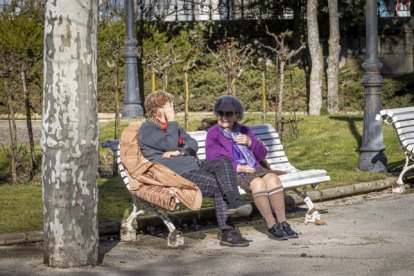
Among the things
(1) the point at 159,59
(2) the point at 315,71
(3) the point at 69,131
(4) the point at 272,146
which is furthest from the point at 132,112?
(3) the point at 69,131

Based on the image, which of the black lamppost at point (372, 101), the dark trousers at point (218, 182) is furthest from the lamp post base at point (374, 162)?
the dark trousers at point (218, 182)

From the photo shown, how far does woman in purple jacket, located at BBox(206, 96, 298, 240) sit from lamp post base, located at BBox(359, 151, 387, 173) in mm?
3921

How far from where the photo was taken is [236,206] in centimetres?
928

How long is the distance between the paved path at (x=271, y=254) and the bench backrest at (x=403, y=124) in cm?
197

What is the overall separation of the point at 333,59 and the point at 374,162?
34.4 feet

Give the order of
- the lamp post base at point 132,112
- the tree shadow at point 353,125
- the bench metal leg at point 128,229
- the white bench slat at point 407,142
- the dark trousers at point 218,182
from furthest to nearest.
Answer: the lamp post base at point 132,112, the tree shadow at point 353,125, the white bench slat at point 407,142, the bench metal leg at point 128,229, the dark trousers at point 218,182

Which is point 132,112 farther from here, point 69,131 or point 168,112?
point 69,131

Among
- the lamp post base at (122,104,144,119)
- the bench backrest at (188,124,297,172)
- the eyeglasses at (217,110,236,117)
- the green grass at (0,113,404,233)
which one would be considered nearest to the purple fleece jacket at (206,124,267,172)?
the eyeglasses at (217,110,236,117)

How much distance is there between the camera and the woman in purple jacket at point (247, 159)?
9.66 meters

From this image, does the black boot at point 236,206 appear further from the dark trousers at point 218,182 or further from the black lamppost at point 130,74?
the black lamppost at point 130,74

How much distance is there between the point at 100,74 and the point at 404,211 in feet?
46.0

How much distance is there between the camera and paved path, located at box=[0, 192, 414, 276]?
8.11 m

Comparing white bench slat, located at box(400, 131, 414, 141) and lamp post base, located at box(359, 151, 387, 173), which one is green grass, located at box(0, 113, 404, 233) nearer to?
lamp post base, located at box(359, 151, 387, 173)

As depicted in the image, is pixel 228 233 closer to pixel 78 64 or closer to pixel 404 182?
pixel 78 64
